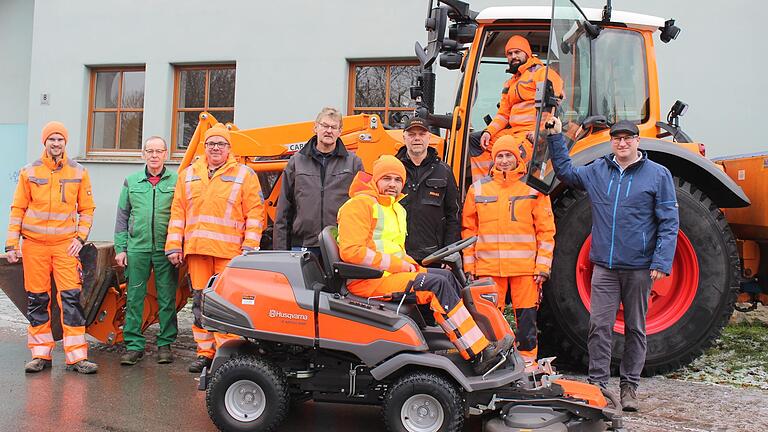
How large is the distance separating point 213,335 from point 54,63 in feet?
25.2

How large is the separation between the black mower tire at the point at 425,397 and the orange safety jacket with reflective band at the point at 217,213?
1.92 m

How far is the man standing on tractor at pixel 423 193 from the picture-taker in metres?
5.02

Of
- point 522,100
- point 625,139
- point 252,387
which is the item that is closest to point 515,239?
point 625,139

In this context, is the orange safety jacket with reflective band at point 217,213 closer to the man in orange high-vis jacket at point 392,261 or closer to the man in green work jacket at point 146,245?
the man in green work jacket at point 146,245

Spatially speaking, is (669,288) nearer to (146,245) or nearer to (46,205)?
(146,245)

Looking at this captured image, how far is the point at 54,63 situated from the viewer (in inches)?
440

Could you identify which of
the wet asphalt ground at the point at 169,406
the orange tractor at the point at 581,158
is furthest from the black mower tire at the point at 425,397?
the orange tractor at the point at 581,158

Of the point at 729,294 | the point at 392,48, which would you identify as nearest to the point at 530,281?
the point at 729,294

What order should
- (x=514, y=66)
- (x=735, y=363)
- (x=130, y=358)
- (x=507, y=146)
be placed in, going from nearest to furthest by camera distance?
(x=507, y=146) < (x=514, y=66) < (x=130, y=358) < (x=735, y=363)

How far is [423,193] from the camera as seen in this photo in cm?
503

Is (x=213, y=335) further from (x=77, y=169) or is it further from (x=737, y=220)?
(x=737, y=220)

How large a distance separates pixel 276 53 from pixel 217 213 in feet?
17.7

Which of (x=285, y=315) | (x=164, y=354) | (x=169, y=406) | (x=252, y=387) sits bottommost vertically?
(x=169, y=406)

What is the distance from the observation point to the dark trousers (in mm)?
4613
